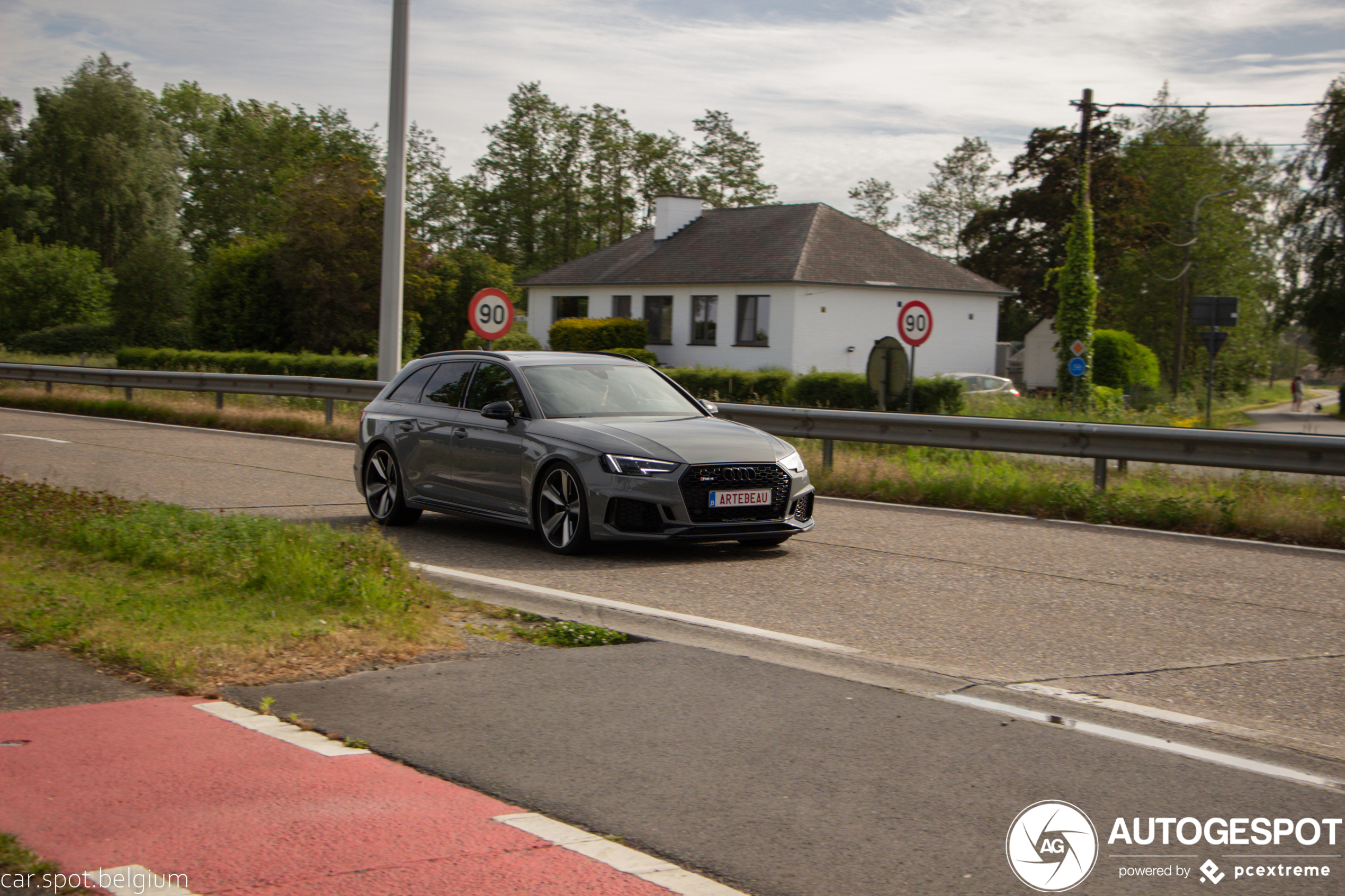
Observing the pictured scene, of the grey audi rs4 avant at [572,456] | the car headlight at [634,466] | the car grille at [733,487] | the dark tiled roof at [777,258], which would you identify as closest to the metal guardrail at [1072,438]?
the grey audi rs4 avant at [572,456]

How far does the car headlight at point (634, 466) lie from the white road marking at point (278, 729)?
412 cm

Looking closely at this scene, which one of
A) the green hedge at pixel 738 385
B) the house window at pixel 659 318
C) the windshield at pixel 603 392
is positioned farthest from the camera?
the house window at pixel 659 318

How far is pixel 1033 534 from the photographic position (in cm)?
1113

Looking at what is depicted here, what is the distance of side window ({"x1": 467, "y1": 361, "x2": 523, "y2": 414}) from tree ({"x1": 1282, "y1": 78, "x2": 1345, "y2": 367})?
173 feet

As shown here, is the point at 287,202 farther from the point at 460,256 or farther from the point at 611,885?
the point at 611,885

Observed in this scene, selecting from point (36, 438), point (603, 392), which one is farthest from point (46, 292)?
point (603, 392)

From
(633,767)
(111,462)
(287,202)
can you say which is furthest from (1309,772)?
(287,202)

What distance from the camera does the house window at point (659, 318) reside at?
157 feet

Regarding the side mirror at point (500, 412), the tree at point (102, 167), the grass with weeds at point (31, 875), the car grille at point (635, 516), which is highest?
the tree at point (102, 167)

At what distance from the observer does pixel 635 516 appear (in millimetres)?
8984

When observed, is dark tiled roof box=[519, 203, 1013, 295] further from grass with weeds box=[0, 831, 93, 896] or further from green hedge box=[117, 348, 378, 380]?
grass with weeds box=[0, 831, 93, 896]

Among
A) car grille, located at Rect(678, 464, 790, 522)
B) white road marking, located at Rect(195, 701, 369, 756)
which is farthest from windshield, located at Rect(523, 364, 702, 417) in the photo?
white road marking, located at Rect(195, 701, 369, 756)

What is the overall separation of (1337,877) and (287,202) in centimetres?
4242

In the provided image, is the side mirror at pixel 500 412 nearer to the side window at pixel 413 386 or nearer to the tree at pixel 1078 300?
the side window at pixel 413 386
